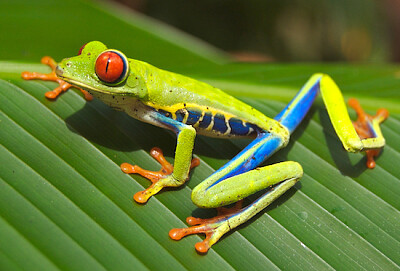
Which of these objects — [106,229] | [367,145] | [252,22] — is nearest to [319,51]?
[252,22]

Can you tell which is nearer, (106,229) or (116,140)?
(106,229)

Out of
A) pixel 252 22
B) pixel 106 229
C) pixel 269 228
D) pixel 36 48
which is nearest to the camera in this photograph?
pixel 106 229

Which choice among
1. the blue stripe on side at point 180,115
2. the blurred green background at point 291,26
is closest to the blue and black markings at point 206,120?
the blue stripe on side at point 180,115

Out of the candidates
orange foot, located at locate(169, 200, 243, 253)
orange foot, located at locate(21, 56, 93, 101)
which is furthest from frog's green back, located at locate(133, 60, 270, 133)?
orange foot, located at locate(169, 200, 243, 253)

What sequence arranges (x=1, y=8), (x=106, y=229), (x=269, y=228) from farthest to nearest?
(x=1, y=8), (x=269, y=228), (x=106, y=229)

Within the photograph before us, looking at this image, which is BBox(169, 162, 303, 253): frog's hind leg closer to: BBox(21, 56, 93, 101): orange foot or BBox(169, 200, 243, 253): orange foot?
BBox(169, 200, 243, 253): orange foot

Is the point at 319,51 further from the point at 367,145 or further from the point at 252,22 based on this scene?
the point at 367,145
